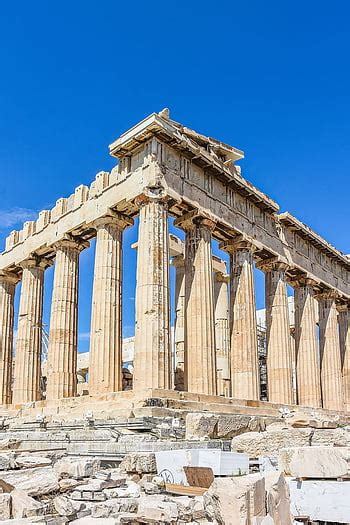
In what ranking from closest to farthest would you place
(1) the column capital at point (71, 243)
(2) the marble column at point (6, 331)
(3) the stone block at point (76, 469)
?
(3) the stone block at point (76, 469) < (1) the column capital at point (71, 243) < (2) the marble column at point (6, 331)

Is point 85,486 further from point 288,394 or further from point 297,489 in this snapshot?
point 288,394

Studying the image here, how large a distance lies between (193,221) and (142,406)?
875cm

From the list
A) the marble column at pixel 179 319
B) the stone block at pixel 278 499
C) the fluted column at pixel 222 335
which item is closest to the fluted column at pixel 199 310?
the marble column at pixel 179 319

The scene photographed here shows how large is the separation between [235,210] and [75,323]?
8.54m

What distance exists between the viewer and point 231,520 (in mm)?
5980

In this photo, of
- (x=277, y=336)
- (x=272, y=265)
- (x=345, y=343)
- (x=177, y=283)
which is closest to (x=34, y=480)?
(x=277, y=336)

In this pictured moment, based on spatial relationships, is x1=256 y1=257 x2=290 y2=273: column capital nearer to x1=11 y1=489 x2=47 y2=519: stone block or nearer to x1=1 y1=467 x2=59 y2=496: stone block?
x1=1 y1=467 x2=59 y2=496: stone block

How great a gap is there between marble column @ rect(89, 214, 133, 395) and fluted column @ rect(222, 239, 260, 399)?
509cm

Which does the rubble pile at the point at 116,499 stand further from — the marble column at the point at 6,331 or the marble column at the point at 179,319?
the marble column at the point at 6,331

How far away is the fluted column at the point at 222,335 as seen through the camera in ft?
98.9

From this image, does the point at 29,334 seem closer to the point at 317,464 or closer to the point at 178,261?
the point at 178,261

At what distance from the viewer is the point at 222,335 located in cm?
3131

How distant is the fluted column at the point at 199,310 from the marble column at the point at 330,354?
12543 millimetres

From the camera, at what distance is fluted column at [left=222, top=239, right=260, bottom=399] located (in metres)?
24.0
